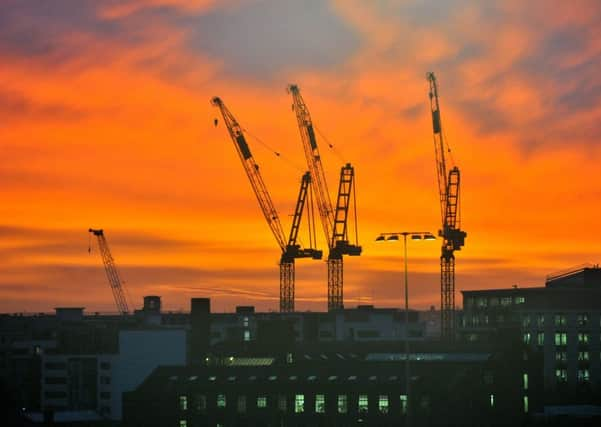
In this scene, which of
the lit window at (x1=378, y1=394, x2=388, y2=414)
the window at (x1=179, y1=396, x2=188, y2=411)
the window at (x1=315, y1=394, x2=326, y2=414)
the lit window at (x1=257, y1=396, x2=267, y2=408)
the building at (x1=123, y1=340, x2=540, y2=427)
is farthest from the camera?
the window at (x1=179, y1=396, x2=188, y2=411)

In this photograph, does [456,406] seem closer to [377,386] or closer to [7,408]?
[377,386]

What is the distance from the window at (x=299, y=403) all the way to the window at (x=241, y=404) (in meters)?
6.09

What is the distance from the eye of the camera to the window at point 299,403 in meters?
142

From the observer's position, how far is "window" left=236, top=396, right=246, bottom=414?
142 m

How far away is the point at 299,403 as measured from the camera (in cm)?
14212

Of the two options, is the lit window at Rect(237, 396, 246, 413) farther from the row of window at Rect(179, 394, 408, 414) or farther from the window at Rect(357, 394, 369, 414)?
the window at Rect(357, 394, 369, 414)

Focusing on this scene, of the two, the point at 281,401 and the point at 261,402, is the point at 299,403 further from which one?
the point at 261,402

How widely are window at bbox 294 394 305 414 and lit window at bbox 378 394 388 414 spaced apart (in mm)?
9292

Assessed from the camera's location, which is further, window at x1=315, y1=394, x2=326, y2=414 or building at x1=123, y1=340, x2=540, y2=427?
window at x1=315, y1=394, x2=326, y2=414

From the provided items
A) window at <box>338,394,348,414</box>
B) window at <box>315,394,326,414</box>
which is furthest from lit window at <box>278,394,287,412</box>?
window at <box>338,394,348,414</box>

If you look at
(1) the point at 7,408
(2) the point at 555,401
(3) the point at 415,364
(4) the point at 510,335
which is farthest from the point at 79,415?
(2) the point at 555,401

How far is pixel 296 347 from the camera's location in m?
156

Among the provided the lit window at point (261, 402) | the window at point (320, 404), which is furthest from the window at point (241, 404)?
the window at point (320, 404)

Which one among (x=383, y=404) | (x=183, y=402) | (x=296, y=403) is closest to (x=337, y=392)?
(x=296, y=403)
